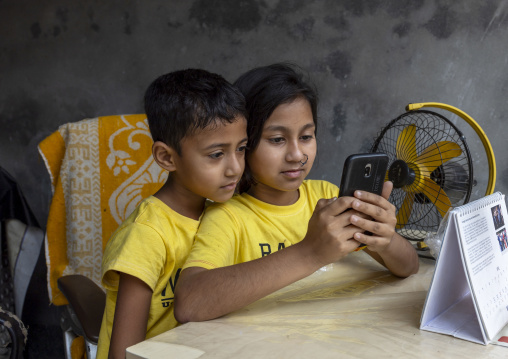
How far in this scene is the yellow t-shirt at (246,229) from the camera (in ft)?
3.47

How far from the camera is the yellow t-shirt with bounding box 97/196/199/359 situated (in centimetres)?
102

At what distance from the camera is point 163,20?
249cm

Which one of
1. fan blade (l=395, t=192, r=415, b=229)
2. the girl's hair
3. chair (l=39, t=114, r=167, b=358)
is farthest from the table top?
chair (l=39, t=114, r=167, b=358)

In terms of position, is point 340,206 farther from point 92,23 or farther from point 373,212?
point 92,23

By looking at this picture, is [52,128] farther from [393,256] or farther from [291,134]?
[393,256]

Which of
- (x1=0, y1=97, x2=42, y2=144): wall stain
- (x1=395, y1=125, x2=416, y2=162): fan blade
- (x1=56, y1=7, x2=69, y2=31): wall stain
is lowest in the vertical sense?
(x1=395, y1=125, x2=416, y2=162): fan blade

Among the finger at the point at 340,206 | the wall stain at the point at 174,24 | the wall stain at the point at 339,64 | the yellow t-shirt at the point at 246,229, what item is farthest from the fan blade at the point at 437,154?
the wall stain at the point at 174,24

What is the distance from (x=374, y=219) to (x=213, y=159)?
0.37 metres

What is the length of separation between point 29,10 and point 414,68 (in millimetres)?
1971

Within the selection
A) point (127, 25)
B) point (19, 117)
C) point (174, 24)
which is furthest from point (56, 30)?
point (174, 24)

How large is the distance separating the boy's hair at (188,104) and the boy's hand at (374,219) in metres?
0.36

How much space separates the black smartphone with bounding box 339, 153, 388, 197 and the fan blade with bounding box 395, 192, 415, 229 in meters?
0.65

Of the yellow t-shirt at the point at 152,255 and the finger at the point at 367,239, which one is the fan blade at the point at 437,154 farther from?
the yellow t-shirt at the point at 152,255

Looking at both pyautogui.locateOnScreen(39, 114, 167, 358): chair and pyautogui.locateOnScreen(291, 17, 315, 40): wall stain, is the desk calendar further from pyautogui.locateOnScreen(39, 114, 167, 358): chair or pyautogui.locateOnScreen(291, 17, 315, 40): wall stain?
pyautogui.locateOnScreen(291, 17, 315, 40): wall stain
